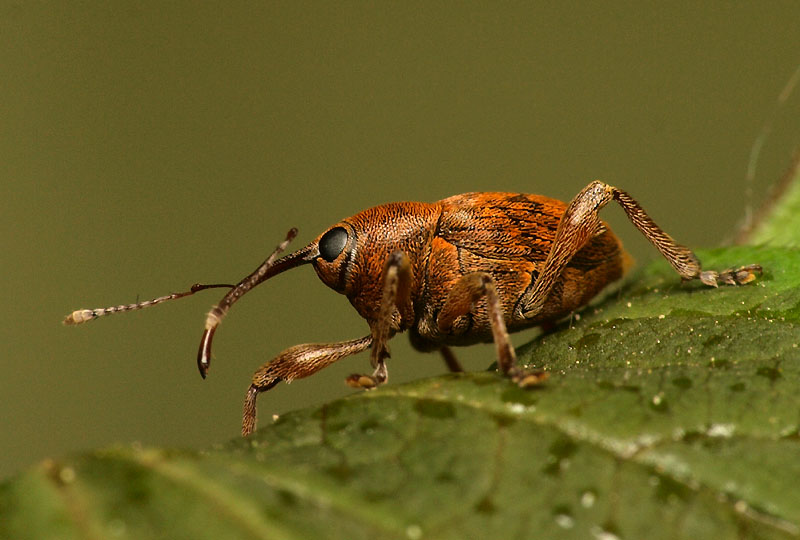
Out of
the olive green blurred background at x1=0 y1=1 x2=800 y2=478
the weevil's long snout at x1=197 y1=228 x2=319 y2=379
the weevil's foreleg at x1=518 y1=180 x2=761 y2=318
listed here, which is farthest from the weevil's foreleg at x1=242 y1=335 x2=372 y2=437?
the olive green blurred background at x1=0 y1=1 x2=800 y2=478

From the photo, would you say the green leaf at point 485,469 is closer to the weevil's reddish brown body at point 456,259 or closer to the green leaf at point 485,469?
the green leaf at point 485,469

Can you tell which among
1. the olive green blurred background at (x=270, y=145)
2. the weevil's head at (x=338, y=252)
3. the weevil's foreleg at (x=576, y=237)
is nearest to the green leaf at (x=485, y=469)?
the weevil's foreleg at (x=576, y=237)

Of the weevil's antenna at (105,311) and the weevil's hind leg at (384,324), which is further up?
the weevil's antenna at (105,311)

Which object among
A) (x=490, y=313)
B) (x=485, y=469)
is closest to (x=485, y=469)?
(x=485, y=469)

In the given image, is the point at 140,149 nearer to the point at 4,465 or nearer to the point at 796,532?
the point at 4,465

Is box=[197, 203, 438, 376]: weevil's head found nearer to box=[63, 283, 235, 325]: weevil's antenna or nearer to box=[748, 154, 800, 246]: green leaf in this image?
box=[63, 283, 235, 325]: weevil's antenna

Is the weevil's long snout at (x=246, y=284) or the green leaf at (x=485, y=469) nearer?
the green leaf at (x=485, y=469)

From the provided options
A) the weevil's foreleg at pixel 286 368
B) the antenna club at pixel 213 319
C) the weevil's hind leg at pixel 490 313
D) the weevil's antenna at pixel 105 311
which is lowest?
the weevil's foreleg at pixel 286 368
